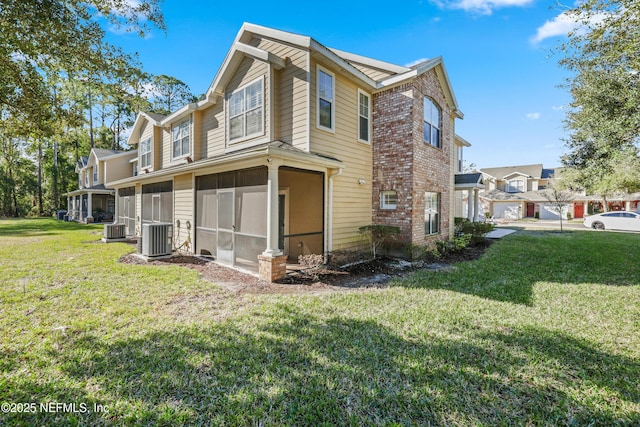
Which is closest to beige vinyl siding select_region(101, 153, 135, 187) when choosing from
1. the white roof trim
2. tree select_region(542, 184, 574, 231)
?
the white roof trim

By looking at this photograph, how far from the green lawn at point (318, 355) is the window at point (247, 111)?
16.6 ft

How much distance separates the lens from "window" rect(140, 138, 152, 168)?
15402mm

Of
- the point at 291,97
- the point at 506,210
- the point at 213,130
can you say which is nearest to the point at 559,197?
the point at 506,210

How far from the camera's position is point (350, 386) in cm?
282

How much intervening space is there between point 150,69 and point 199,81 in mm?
6503

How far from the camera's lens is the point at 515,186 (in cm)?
3669

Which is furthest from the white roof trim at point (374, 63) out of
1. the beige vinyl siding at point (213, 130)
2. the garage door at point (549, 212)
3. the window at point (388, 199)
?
the garage door at point (549, 212)

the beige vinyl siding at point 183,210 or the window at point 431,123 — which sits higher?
the window at point 431,123

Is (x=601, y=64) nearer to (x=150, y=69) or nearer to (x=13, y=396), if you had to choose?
(x=150, y=69)

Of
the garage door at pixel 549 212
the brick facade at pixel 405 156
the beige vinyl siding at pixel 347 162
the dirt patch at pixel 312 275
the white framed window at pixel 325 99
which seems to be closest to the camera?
the dirt patch at pixel 312 275

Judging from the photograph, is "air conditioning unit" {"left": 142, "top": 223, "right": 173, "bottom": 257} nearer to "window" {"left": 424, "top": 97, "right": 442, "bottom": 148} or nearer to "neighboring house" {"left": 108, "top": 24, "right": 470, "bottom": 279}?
"neighboring house" {"left": 108, "top": 24, "right": 470, "bottom": 279}

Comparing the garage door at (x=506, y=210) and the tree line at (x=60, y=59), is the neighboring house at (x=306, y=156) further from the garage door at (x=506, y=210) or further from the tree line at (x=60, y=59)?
the garage door at (x=506, y=210)

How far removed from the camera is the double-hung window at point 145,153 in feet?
50.5

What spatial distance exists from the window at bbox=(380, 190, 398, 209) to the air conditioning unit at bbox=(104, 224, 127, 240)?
39.9 feet
